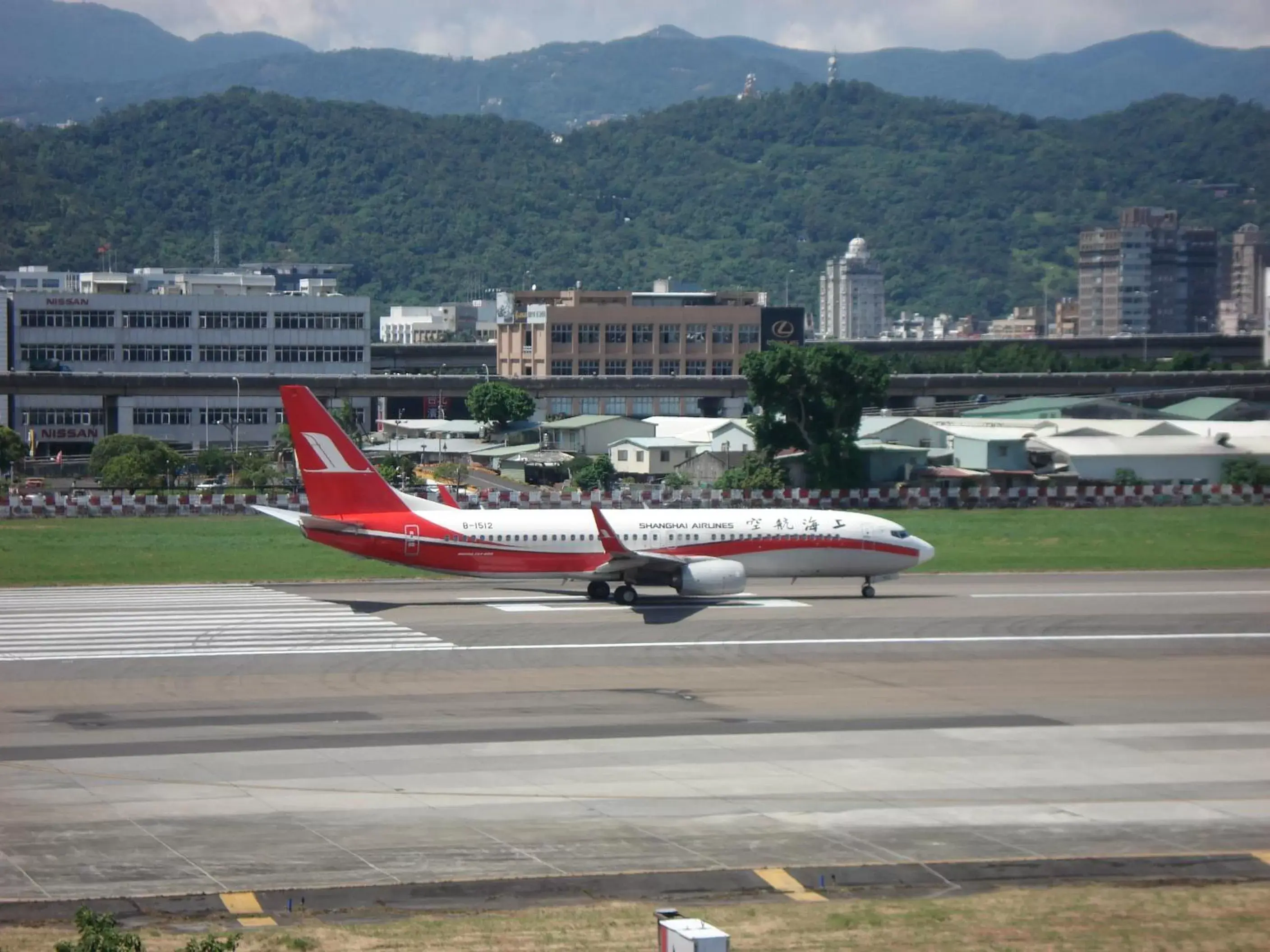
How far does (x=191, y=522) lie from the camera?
75250 millimetres

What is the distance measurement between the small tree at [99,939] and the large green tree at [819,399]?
A: 8096 cm

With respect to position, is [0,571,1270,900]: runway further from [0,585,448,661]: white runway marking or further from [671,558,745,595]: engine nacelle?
[671,558,745,595]: engine nacelle

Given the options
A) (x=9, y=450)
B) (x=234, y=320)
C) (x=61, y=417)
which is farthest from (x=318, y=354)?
(x=9, y=450)

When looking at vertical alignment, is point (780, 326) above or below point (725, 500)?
above

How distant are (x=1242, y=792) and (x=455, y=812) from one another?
1364 cm

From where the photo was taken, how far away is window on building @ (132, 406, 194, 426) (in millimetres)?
143250

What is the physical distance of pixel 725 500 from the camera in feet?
249

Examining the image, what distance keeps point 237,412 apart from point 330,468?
97791mm

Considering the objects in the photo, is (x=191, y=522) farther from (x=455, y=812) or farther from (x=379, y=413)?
(x=379, y=413)

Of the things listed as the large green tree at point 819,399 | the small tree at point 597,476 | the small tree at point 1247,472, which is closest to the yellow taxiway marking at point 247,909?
the large green tree at point 819,399

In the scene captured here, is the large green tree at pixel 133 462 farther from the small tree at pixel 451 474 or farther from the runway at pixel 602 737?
the runway at pixel 602 737

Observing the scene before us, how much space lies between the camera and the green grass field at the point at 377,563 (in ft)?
197

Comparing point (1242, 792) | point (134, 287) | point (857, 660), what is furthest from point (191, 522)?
point (134, 287)

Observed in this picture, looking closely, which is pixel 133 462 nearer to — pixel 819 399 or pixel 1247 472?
pixel 819 399
